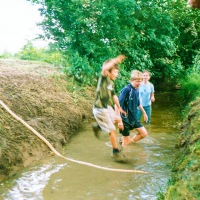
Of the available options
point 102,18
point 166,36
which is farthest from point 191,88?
point 102,18

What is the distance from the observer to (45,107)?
7293 millimetres

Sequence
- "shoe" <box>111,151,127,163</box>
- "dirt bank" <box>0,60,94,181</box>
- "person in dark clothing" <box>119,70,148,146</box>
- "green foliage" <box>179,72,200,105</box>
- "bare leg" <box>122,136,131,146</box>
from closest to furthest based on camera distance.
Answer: "dirt bank" <box>0,60,94,181</box> < "shoe" <box>111,151,127,163</box> < "person in dark clothing" <box>119,70,148,146</box> < "bare leg" <box>122,136,131,146</box> < "green foliage" <box>179,72,200,105</box>

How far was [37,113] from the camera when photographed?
7.00 m

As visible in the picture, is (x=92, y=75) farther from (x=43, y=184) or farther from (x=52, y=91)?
(x=43, y=184)

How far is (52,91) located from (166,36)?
6.56m

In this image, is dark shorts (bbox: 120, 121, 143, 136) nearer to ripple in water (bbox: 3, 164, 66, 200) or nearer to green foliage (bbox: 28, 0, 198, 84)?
ripple in water (bbox: 3, 164, 66, 200)

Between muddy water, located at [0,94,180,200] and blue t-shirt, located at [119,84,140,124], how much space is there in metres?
0.71

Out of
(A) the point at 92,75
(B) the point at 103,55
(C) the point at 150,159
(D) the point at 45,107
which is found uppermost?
(B) the point at 103,55

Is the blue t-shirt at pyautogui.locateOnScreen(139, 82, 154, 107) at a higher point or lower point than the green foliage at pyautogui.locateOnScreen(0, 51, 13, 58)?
lower

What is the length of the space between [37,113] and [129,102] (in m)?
2.16

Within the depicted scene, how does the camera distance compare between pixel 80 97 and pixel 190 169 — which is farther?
pixel 80 97

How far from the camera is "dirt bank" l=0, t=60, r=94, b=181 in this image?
5309 mm

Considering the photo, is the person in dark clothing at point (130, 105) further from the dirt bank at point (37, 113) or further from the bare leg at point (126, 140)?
the dirt bank at point (37, 113)

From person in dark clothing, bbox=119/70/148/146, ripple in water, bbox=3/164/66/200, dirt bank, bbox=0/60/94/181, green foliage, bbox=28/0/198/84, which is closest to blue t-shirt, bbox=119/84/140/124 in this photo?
person in dark clothing, bbox=119/70/148/146
